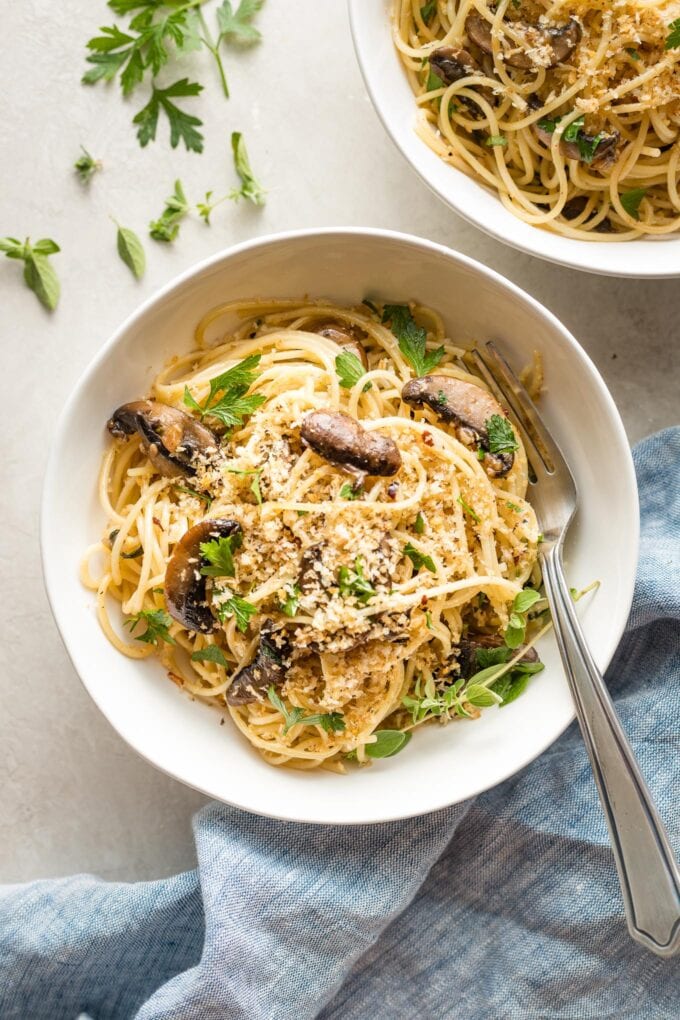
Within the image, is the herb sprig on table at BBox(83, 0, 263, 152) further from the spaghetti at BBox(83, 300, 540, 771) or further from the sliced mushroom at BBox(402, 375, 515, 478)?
the sliced mushroom at BBox(402, 375, 515, 478)

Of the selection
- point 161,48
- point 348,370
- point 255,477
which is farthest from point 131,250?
point 255,477

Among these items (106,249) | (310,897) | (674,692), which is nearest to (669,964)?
(674,692)

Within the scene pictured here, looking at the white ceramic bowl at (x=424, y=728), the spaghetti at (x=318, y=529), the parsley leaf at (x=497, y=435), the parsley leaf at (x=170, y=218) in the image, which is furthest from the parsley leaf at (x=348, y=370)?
the parsley leaf at (x=170, y=218)

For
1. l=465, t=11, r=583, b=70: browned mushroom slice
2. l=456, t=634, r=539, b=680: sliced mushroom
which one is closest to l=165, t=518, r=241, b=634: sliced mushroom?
l=456, t=634, r=539, b=680: sliced mushroom

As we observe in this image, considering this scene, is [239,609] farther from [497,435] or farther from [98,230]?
Result: [98,230]

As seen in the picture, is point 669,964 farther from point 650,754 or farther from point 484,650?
point 484,650
